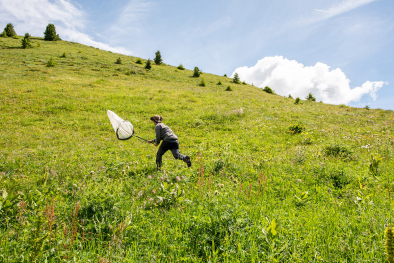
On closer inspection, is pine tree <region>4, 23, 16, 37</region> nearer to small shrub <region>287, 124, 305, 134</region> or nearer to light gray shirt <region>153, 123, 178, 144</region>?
light gray shirt <region>153, 123, 178, 144</region>

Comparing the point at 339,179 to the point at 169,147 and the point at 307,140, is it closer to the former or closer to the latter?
the point at 169,147

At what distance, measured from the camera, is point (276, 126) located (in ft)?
51.7

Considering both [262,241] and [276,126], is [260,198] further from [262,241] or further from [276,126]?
[276,126]

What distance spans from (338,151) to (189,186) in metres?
8.25

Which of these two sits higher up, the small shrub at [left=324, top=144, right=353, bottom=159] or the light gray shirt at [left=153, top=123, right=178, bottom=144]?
the small shrub at [left=324, top=144, right=353, bottom=159]

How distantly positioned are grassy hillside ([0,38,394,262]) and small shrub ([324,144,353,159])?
0.08m

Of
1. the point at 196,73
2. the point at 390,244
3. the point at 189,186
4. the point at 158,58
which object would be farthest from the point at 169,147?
the point at 158,58

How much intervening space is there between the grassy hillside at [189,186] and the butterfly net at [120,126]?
1.19 m

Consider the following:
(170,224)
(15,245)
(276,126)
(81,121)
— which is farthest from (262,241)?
(81,121)

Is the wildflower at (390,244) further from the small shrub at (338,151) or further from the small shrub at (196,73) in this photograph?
the small shrub at (196,73)

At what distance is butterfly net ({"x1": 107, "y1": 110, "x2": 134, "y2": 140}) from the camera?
781 centimetres

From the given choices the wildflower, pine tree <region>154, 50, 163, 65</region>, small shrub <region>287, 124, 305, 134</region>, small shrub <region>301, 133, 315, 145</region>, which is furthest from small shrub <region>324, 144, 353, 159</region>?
pine tree <region>154, 50, 163, 65</region>

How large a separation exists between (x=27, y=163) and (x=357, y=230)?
10.9 metres

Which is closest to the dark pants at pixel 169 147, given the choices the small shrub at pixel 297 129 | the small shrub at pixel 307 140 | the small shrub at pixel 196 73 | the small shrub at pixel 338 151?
the small shrub at pixel 338 151
